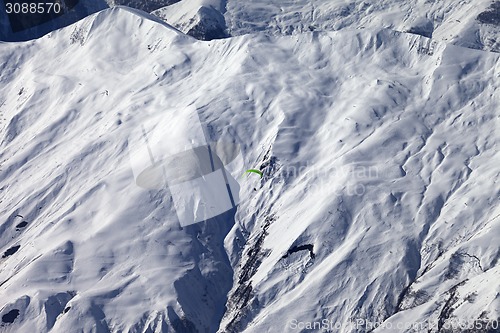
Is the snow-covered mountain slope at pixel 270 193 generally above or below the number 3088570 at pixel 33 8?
above

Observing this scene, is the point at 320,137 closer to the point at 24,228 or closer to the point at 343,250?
the point at 343,250

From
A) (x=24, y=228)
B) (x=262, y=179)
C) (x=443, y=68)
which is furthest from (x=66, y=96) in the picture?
(x=443, y=68)

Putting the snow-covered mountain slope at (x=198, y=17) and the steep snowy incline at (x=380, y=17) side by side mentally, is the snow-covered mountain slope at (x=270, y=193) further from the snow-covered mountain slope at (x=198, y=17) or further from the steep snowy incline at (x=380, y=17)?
the steep snowy incline at (x=380, y=17)

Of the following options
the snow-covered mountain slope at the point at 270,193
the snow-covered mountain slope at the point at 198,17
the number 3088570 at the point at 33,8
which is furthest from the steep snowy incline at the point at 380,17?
the number 3088570 at the point at 33,8

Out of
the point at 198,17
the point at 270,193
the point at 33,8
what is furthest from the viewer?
the point at 33,8

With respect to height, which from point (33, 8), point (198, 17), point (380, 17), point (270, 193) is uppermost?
point (270, 193)

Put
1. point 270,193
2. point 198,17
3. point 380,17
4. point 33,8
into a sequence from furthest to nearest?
point 33,8
point 198,17
point 380,17
point 270,193

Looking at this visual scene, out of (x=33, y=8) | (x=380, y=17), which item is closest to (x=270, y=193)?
(x=380, y=17)

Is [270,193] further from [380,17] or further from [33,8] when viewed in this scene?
[33,8]
